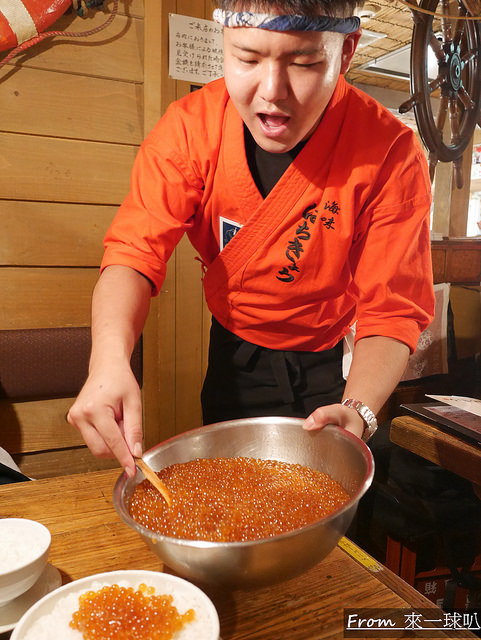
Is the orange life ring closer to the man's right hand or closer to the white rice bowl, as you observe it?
the man's right hand

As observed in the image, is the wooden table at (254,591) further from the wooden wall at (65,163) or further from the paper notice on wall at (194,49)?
the paper notice on wall at (194,49)

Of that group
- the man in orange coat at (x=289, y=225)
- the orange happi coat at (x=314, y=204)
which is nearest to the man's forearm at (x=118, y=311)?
the man in orange coat at (x=289, y=225)

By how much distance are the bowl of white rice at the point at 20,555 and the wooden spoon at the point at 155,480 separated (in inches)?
6.5

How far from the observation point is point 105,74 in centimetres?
244

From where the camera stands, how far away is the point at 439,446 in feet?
4.87

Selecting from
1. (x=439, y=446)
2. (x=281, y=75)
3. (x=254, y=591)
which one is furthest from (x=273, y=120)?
(x=439, y=446)

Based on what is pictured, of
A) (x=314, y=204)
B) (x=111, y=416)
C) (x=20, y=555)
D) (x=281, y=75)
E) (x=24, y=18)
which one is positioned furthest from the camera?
(x=24, y=18)

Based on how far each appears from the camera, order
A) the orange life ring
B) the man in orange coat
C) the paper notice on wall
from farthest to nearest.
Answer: the paper notice on wall, the orange life ring, the man in orange coat

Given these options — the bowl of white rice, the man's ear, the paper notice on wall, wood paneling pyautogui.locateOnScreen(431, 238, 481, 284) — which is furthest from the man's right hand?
wood paneling pyautogui.locateOnScreen(431, 238, 481, 284)

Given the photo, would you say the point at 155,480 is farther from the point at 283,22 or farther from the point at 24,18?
the point at 24,18

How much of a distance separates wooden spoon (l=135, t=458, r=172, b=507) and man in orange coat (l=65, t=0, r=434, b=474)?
9.4 inches

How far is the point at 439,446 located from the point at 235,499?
34.9 inches

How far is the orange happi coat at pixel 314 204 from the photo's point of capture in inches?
52.4

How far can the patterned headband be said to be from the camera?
0.96 meters
